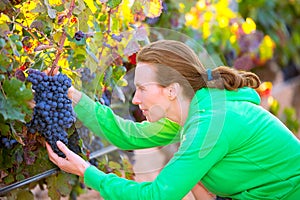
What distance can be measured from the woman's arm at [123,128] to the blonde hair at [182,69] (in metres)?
0.33

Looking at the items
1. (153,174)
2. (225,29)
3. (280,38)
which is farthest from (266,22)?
(153,174)

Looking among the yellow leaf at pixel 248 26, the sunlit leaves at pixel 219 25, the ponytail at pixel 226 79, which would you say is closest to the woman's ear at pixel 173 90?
the ponytail at pixel 226 79

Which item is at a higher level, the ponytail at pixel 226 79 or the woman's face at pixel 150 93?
the ponytail at pixel 226 79

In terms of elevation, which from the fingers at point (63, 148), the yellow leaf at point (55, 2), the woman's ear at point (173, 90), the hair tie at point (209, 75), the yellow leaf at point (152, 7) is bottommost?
the fingers at point (63, 148)

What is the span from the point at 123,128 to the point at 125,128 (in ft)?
0.03

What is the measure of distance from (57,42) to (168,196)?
0.70 metres

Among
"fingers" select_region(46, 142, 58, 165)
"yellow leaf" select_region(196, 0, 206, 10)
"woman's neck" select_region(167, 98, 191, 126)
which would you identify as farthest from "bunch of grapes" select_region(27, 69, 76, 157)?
→ "yellow leaf" select_region(196, 0, 206, 10)

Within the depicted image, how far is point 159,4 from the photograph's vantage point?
2.71 metres

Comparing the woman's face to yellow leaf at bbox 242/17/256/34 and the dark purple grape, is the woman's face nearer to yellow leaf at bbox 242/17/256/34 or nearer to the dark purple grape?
the dark purple grape

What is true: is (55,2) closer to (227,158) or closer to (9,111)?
(9,111)

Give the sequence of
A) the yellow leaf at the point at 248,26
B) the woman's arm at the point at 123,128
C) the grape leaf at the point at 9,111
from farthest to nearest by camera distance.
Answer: the yellow leaf at the point at 248,26 < the woman's arm at the point at 123,128 < the grape leaf at the point at 9,111

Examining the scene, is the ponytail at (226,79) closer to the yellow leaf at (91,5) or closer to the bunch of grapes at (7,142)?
the yellow leaf at (91,5)

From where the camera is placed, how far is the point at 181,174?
216 centimetres

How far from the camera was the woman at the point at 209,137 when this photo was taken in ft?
7.23
